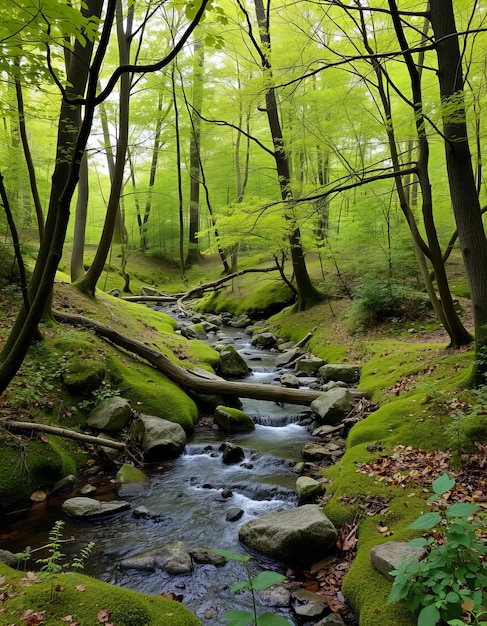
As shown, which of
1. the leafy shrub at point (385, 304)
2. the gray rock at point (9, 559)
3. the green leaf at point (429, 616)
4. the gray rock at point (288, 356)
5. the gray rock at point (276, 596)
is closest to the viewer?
the green leaf at point (429, 616)

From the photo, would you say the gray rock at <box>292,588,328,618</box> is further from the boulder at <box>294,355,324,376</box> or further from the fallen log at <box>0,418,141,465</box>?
the boulder at <box>294,355,324,376</box>

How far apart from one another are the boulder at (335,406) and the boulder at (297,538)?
10.1 ft

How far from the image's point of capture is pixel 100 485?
17.6 feet

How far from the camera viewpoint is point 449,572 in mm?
2457

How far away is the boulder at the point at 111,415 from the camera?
620cm

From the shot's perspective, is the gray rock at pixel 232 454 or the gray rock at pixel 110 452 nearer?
the gray rock at pixel 110 452

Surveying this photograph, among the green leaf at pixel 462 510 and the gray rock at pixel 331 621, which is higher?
the green leaf at pixel 462 510

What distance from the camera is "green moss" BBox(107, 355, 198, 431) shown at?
7090mm

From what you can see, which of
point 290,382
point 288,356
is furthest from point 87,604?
point 288,356

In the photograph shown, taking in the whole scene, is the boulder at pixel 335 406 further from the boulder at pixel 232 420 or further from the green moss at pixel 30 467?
the green moss at pixel 30 467

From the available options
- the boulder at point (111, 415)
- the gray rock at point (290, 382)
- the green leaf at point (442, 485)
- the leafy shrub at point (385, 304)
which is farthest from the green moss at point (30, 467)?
the leafy shrub at point (385, 304)

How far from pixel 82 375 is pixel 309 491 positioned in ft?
13.1

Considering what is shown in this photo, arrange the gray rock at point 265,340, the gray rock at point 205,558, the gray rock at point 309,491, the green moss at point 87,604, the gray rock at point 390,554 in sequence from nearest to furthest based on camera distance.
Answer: the green moss at point 87,604 < the gray rock at point 390,554 < the gray rock at point 205,558 < the gray rock at point 309,491 < the gray rock at point 265,340

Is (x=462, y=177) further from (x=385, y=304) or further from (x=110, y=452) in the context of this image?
(x=385, y=304)
